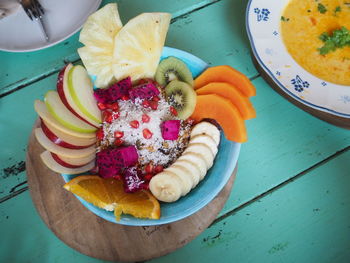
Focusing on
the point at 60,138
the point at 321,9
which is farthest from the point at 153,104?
the point at 321,9

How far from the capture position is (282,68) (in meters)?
1.34

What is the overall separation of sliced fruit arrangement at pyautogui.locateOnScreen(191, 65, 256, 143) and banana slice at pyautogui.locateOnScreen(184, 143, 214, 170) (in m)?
0.09

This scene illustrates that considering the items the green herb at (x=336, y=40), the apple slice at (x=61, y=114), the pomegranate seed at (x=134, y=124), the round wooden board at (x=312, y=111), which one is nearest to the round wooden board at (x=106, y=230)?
the apple slice at (x=61, y=114)

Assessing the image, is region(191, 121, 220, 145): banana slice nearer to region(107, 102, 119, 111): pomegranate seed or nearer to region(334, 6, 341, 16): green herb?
region(107, 102, 119, 111): pomegranate seed

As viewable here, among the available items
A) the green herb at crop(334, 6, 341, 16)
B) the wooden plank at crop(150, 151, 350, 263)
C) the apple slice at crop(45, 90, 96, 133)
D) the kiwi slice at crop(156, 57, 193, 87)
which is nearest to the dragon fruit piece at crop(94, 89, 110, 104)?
the apple slice at crop(45, 90, 96, 133)

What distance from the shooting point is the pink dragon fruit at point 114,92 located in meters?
1.21

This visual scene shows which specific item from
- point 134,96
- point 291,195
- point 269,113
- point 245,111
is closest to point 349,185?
point 291,195

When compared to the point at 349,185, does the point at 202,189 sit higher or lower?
higher

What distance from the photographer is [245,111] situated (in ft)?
3.86

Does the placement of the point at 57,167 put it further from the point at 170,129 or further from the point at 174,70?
the point at 174,70

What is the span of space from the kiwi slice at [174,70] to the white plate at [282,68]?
31 cm

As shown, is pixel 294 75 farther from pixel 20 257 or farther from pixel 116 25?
pixel 20 257

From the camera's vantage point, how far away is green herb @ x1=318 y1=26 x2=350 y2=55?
1.38 metres

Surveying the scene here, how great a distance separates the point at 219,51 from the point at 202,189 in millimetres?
681
